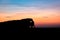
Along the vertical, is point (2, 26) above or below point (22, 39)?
above

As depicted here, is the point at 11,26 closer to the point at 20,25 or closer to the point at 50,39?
the point at 20,25

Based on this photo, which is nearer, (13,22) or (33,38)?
(33,38)

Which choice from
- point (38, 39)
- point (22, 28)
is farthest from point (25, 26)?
point (38, 39)

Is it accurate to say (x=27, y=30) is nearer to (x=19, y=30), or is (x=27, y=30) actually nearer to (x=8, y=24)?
(x=19, y=30)

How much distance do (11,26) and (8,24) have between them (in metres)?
1.20

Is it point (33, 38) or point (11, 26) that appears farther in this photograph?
point (11, 26)

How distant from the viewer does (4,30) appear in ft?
126

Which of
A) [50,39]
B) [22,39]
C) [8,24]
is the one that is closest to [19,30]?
[8,24]

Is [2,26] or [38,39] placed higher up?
[2,26]

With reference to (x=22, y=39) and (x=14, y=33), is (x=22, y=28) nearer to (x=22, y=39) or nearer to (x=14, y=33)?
(x=14, y=33)

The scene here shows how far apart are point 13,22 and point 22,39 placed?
384 inches

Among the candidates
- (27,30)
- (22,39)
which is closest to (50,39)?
(22,39)

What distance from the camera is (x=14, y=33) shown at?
38375 millimetres

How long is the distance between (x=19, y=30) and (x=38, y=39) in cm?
991
